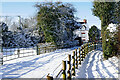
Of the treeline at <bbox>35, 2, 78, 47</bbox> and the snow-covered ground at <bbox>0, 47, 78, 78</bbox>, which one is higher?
the treeline at <bbox>35, 2, 78, 47</bbox>

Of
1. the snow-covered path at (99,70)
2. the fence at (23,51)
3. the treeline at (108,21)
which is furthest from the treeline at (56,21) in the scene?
the snow-covered path at (99,70)

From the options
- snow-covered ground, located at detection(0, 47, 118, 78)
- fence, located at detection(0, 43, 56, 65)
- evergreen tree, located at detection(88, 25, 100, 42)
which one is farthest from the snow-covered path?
evergreen tree, located at detection(88, 25, 100, 42)

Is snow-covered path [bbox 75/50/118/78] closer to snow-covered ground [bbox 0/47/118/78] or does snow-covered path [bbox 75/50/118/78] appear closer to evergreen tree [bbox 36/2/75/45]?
snow-covered ground [bbox 0/47/118/78]

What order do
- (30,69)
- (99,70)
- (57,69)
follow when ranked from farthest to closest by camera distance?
1. (30,69)
2. (99,70)
3. (57,69)

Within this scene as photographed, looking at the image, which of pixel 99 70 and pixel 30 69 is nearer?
pixel 99 70

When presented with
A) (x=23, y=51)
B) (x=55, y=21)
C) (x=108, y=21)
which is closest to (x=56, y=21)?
(x=55, y=21)

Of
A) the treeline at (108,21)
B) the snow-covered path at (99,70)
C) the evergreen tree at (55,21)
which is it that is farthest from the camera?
the evergreen tree at (55,21)

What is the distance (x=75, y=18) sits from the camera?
2552cm

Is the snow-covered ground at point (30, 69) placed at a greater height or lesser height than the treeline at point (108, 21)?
lesser

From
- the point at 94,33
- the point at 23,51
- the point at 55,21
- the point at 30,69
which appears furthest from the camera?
the point at 94,33

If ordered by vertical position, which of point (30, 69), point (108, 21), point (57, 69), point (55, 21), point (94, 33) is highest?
point (55, 21)

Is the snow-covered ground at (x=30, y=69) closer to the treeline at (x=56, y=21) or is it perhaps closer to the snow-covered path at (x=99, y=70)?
the snow-covered path at (x=99, y=70)

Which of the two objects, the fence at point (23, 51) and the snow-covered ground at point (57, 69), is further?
the fence at point (23, 51)

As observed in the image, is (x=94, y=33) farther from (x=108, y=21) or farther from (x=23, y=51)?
(x=108, y=21)
